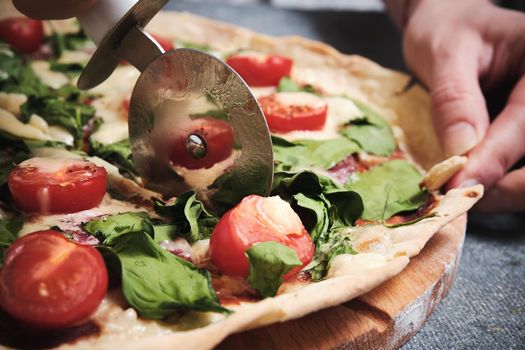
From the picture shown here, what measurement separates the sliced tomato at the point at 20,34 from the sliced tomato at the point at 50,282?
233cm

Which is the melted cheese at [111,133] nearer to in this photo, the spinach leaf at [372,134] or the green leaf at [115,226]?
the green leaf at [115,226]

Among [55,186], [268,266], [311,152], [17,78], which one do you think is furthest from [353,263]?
[17,78]

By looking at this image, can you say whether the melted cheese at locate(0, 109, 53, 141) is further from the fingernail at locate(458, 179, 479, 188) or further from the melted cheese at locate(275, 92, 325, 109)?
the fingernail at locate(458, 179, 479, 188)

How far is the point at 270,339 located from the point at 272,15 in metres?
3.70

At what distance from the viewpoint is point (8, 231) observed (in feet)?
6.44

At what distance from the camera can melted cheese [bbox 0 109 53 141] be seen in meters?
2.65

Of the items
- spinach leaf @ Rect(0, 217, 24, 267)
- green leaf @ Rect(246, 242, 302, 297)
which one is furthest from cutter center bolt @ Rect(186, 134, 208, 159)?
spinach leaf @ Rect(0, 217, 24, 267)

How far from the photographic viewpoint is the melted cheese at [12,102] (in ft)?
9.78

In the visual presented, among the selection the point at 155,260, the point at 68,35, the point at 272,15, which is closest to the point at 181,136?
the point at 155,260

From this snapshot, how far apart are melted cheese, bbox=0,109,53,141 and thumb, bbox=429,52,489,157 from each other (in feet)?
5.85

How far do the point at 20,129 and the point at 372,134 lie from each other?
1.61m

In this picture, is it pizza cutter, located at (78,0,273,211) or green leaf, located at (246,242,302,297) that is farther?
pizza cutter, located at (78,0,273,211)

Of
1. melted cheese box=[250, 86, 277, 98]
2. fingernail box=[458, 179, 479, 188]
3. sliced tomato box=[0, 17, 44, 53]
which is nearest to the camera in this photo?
fingernail box=[458, 179, 479, 188]

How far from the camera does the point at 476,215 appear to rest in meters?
2.87
